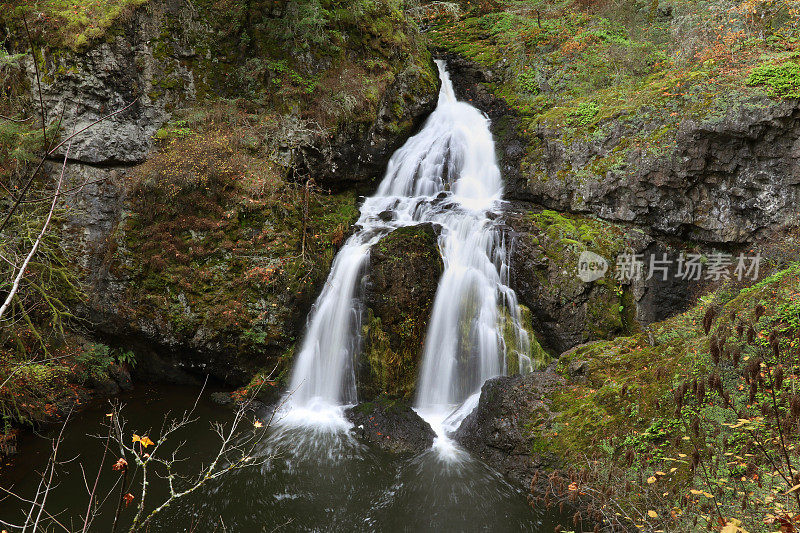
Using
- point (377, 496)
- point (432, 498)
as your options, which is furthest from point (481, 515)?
point (377, 496)

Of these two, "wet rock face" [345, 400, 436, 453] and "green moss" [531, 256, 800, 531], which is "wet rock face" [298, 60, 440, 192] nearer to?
"wet rock face" [345, 400, 436, 453]

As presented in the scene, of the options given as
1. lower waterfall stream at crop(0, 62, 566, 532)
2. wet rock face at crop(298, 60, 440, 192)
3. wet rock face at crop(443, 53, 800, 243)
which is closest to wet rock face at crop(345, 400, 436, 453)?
lower waterfall stream at crop(0, 62, 566, 532)

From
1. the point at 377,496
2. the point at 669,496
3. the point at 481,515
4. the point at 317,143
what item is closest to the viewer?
the point at 669,496

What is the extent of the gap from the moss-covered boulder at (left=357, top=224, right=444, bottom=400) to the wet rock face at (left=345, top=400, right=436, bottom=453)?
504 mm

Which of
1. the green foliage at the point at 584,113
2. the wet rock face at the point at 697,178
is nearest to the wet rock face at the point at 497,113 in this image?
the wet rock face at the point at 697,178

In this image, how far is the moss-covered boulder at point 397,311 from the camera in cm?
845

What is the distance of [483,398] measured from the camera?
23.7 feet

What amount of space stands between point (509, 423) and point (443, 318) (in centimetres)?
242

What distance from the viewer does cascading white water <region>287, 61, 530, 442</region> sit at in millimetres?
8312

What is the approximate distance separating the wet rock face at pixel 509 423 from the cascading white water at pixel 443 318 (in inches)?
21.9

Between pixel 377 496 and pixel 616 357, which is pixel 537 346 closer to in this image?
pixel 616 357

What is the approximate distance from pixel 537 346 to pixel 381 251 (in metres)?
3.31

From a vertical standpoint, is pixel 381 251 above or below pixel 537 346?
above

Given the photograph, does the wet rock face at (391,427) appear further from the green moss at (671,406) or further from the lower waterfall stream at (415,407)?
the green moss at (671,406)
